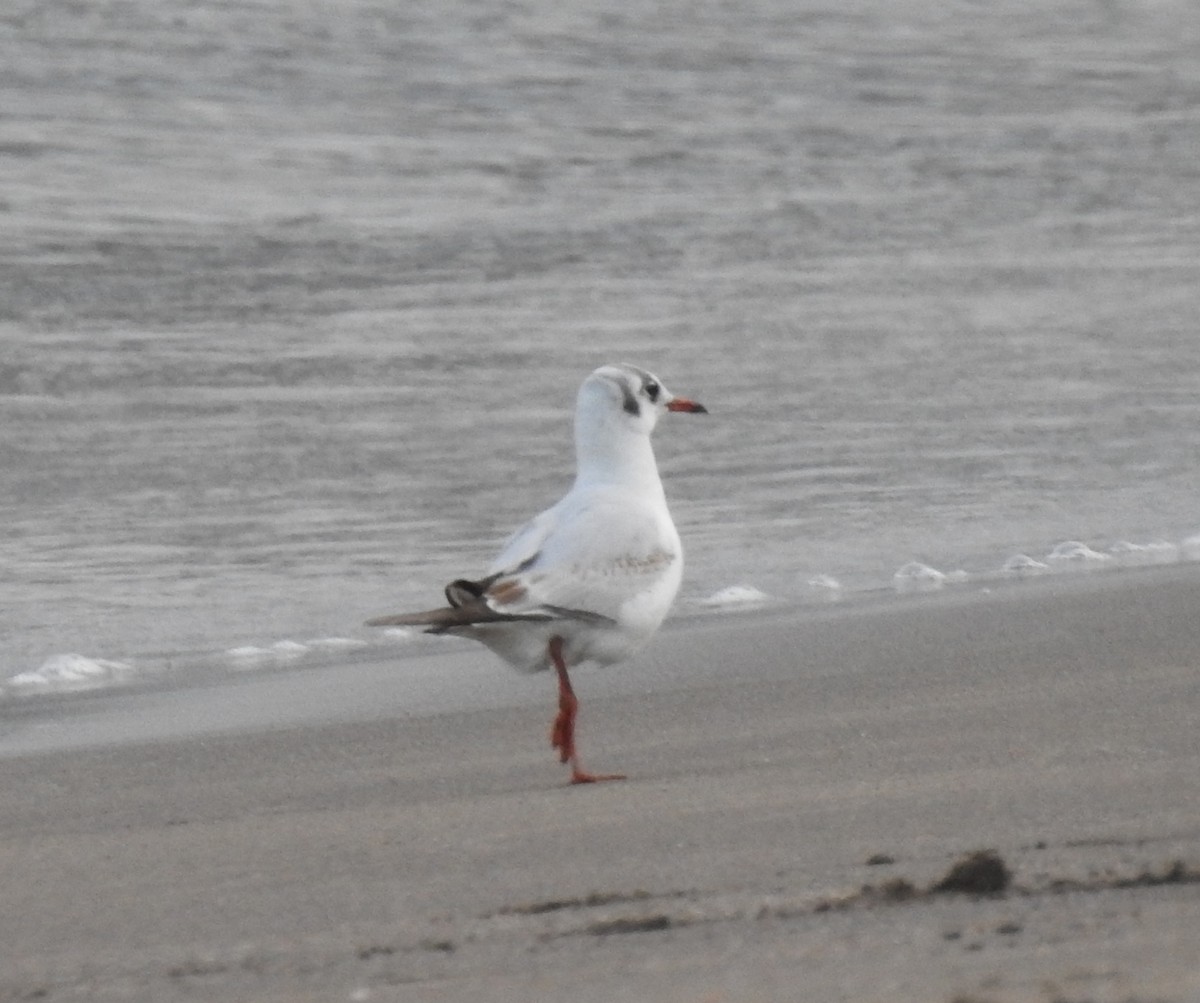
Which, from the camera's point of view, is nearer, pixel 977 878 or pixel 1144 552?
pixel 977 878

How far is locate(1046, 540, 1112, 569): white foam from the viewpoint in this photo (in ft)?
24.1

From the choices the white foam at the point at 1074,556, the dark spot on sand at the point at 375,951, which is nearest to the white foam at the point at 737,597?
the white foam at the point at 1074,556

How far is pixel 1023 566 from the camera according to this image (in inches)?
288

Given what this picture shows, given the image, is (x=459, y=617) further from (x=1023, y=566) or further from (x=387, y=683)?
(x=1023, y=566)

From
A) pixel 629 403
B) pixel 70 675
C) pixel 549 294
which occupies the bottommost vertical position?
pixel 70 675

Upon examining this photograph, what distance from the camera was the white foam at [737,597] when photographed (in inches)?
276

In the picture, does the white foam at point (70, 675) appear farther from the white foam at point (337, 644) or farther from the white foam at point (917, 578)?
the white foam at point (917, 578)

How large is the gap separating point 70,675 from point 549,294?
653 cm

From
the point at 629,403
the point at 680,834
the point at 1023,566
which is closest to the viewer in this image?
the point at 680,834

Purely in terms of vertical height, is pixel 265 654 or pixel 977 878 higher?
pixel 977 878

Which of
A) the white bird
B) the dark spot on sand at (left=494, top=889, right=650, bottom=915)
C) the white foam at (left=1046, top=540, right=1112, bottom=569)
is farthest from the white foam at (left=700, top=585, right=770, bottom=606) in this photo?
the dark spot on sand at (left=494, top=889, right=650, bottom=915)

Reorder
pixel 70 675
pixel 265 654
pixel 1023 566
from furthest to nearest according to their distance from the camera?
pixel 1023 566 → pixel 265 654 → pixel 70 675

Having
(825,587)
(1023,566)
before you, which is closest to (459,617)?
(825,587)

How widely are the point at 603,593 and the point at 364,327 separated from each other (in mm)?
7201
